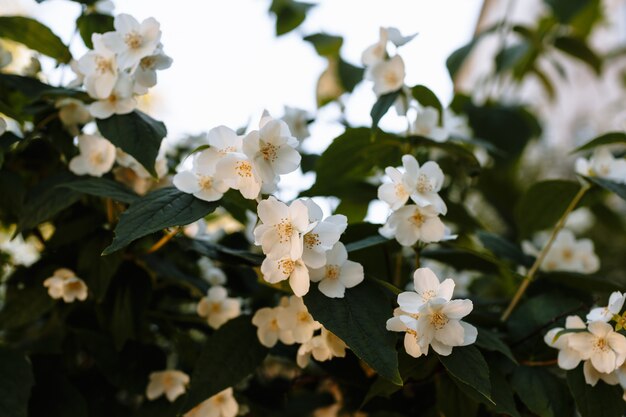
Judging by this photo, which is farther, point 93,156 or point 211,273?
point 211,273

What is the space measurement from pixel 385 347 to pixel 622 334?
0.26 metres

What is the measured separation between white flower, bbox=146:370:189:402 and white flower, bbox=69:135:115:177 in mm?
258

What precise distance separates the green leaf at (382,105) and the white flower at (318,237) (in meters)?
0.20

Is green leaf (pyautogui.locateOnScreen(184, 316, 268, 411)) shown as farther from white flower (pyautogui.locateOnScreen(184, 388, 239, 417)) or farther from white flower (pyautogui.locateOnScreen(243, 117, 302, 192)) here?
white flower (pyautogui.locateOnScreen(243, 117, 302, 192))

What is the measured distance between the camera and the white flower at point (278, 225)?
548 mm

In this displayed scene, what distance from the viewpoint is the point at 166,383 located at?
74 cm

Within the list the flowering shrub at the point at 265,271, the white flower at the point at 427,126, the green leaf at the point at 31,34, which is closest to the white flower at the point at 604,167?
the flowering shrub at the point at 265,271

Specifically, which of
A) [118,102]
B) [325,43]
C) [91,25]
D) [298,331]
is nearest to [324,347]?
[298,331]

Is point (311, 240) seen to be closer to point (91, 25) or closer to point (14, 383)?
point (14, 383)

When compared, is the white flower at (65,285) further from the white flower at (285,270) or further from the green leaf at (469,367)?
the green leaf at (469,367)

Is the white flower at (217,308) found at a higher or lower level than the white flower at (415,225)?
lower

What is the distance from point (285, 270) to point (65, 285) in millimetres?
314

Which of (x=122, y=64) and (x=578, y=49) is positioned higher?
(x=122, y=64)

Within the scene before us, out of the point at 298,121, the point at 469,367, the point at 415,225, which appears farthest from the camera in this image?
the point at 298,121
